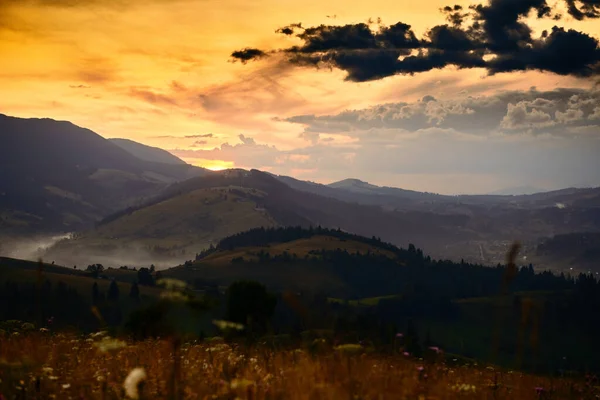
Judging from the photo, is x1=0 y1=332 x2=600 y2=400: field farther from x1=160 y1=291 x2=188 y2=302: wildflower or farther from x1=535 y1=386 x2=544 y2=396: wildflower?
x1=160 y1=291 x2=188 y2=302: wildflower

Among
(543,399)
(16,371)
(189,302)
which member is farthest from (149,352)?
(543,399)

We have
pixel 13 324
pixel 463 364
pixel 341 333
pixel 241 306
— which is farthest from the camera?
pixel 241 306

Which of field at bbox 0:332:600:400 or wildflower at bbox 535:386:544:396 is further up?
field at bbox 0:332:600:400

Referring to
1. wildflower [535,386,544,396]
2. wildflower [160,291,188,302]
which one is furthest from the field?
wildflower [160,291,188,302]

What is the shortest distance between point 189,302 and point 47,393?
270 cm

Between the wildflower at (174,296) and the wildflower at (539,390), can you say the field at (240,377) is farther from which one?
the wildflower at (174,296)

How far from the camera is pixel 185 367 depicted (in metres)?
9.75

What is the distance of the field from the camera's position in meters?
6.95

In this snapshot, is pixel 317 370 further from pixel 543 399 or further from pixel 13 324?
pixel 13 324

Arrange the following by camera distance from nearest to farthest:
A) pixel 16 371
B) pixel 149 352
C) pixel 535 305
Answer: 1. pixel 535 305
2. pixel 16 371
3. pixel 149 352

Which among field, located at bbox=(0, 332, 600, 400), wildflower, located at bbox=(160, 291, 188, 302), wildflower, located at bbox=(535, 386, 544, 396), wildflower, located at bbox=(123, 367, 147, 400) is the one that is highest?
wildflower, located at bbox=(160, 291, 188, 302)

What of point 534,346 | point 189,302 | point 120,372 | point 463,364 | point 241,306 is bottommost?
point 241,306

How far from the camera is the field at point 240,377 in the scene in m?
6.95

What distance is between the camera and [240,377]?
8203mm
